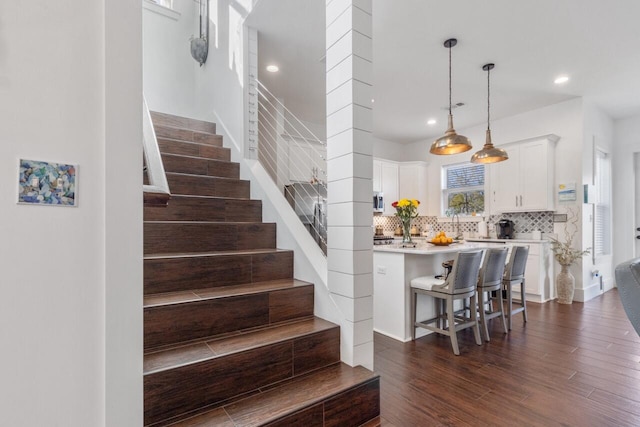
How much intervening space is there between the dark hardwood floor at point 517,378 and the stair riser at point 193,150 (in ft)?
8.41

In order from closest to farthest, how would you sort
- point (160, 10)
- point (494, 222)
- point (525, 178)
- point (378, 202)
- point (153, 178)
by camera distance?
point (153, 178) < point (160, 10) < point (525, 178) < point (494, 222) < point (378, 202)

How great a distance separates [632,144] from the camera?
222 inches

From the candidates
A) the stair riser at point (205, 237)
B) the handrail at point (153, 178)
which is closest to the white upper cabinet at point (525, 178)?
the stair riser at point (205, 237)

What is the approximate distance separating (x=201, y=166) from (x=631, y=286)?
10.2ft

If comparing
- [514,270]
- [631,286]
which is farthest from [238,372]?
[514,270]

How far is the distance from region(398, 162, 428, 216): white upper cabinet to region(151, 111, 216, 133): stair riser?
4.40m

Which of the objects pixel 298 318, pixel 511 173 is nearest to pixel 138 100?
pixel 298 318

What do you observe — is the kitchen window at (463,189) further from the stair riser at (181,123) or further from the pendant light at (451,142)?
the stair riser at (181,123)

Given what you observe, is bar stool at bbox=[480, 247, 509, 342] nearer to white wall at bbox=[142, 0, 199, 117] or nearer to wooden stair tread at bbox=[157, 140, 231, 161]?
wooden stair tread at bbox=[157, 140, 231, 161]

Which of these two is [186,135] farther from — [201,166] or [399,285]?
[399,285]

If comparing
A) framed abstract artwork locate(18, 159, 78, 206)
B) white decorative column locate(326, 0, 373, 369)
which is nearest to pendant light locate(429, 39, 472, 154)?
white decorative column locate(326, 0, 373, 369)

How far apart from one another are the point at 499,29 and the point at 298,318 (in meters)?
3.33

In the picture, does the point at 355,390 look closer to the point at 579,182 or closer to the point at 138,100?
the point at 138,100

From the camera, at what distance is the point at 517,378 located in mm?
2387
